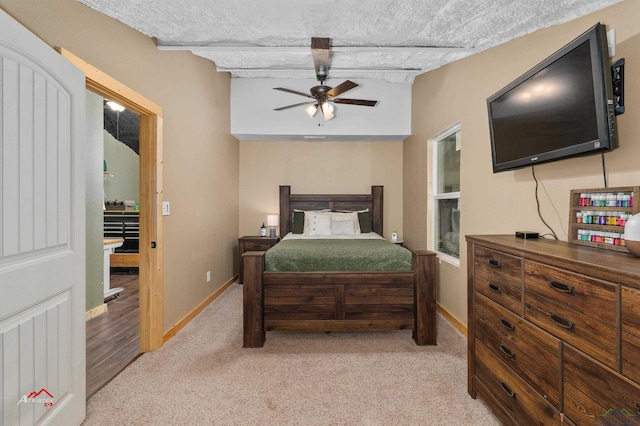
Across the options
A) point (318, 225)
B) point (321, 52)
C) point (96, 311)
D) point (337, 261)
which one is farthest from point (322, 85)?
point (96, 311)

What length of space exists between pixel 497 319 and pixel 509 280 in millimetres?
263

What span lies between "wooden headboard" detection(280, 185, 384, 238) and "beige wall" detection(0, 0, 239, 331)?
0.85 metres

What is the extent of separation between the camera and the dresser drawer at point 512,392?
1.26 meters

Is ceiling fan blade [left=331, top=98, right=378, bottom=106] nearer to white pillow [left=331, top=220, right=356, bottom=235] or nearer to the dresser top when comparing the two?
white pillow [left=331, top=220, right=356, bottom=235]

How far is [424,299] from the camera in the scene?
8.39 ft

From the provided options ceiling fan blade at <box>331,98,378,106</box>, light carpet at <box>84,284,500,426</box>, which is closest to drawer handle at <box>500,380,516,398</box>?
light carpet at <box>84,284,500,426</box>

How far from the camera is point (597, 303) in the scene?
1012 millimetres

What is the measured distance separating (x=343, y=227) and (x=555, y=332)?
10.3ft

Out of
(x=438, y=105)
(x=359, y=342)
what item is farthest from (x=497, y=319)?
(x=438, y=105)

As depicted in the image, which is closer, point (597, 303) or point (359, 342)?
point (597, 303)

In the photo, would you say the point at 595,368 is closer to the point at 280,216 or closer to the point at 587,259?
the point at 587,259

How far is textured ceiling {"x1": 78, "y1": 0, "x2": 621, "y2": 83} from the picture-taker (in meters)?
1.91

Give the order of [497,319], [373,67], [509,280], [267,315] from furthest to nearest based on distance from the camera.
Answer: [373,67], [267,315], [497,319], [509,280]

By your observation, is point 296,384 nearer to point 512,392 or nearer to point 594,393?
point 512,392
